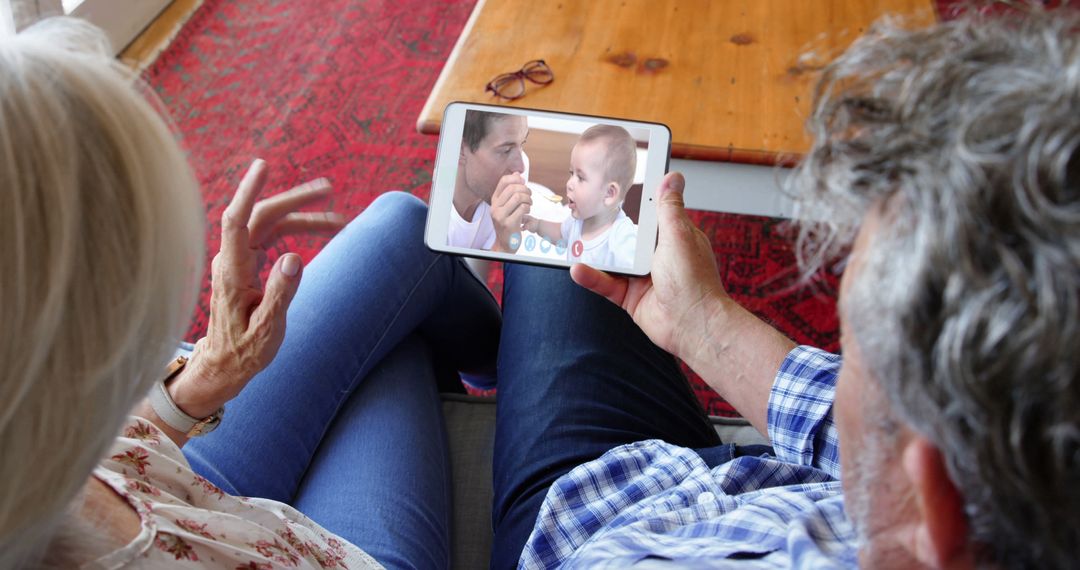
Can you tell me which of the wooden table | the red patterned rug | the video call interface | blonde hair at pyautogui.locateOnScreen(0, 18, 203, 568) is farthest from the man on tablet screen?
the red patterned rug

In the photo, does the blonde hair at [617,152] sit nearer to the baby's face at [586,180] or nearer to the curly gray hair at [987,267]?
the baby's face at [586,180]

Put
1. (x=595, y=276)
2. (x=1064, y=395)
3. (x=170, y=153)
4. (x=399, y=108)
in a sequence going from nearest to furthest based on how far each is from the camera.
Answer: (x=1064, y=395) → (x=170, y=153) → (x=595, y=276) → (x=399, y=108)

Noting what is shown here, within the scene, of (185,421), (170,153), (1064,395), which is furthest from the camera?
(185,421)

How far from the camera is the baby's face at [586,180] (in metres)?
0.92

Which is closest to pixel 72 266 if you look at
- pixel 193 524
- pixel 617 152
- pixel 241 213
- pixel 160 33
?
pixel 193 524

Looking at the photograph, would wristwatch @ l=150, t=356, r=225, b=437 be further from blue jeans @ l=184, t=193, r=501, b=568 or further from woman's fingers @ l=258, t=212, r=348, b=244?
woman's fingers @ l=258, t=212, r=348, b=244


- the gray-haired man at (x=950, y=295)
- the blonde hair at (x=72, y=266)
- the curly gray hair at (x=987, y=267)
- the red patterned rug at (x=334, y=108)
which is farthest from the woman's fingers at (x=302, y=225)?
the red patterned rug at (x=334, y=108)

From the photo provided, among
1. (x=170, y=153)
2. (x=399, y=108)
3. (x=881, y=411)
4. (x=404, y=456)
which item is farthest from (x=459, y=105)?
(x=399, y=108)

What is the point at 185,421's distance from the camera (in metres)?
0.78

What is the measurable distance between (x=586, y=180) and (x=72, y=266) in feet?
2.04

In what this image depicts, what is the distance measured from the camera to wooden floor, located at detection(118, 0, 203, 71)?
1.99m

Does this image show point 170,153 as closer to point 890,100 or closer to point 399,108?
point 890,100

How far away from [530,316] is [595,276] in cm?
11

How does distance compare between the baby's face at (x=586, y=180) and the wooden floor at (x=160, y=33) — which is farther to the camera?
the wooden floor at (x=160, y=33)
